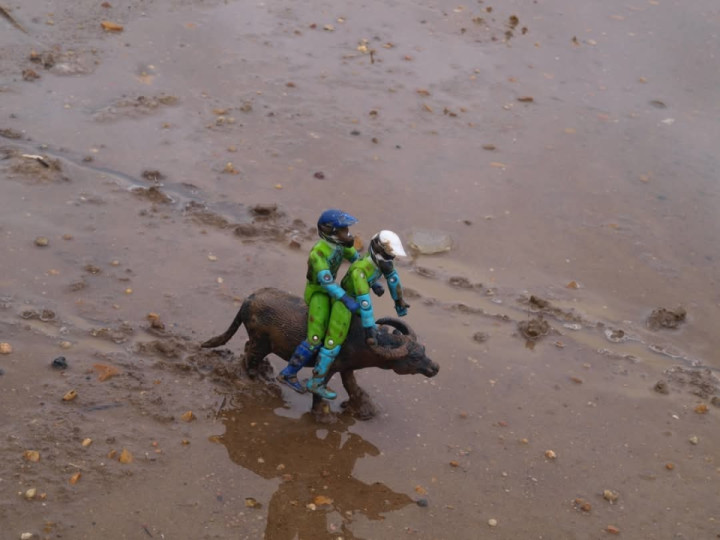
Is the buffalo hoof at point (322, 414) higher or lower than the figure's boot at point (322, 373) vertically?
lower

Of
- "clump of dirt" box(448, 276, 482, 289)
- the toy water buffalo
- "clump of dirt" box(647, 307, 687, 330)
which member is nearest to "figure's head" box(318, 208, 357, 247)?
the toy water buffalo

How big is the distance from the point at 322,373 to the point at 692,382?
3.90 metres

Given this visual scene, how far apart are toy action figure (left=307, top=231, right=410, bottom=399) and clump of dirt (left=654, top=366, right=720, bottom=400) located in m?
3.05

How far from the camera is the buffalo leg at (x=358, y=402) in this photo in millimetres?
7547

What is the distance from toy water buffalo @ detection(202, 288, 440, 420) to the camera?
23.6 ft

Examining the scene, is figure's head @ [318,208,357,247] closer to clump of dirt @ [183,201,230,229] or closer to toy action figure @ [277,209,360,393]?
toy action figure @ [277,209,360,393]

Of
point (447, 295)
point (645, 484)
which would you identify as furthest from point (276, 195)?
point (645, 484)

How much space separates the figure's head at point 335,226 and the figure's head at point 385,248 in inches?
9.5

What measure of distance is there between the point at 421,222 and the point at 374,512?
4605 millimetres

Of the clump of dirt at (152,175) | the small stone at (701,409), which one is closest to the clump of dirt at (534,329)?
the small stone at (701,409)

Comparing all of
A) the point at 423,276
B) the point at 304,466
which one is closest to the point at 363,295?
the point at 304,466

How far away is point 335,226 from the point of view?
6.84m

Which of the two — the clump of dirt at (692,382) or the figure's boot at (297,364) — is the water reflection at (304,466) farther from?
the clump of dirt at (692,382)

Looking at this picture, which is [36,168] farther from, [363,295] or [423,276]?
[363,295]
